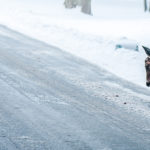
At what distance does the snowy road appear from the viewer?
673 cm

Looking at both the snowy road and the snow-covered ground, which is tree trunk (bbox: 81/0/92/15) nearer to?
the snow-covered ground

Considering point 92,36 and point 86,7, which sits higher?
point 92,36

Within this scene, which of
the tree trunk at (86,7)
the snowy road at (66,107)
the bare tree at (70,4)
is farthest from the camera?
the bare tree at (70,4)

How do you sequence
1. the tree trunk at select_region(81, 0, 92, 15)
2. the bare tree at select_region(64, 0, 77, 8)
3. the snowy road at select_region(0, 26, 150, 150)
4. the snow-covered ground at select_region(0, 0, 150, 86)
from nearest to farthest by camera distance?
the snowy road at select_region(0, 26, 150, 150) < the snow-covered ground at select_region(0, 0, 150, 86) < the tree trunk at select_region(81, 0, 92, 15) < the bare tree at select_region(64, 0, 77, 8)

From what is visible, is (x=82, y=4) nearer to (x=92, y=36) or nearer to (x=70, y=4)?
(x=70, y=4)

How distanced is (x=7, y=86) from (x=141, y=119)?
2593 millimetres

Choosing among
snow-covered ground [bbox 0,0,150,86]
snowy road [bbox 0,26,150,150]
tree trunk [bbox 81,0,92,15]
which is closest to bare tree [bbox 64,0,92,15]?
tree trunk [bbox 81,0,92,15]

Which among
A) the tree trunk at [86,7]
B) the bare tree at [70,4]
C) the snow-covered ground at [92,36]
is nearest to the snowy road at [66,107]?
the snow-covered ground at [92,36]

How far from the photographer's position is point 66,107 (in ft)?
27.4

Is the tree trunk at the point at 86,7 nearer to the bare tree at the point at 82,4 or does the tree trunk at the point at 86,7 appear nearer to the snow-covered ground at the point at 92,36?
the bare tree at the point at 82,4

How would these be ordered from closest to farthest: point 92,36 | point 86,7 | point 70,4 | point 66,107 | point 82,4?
point 66,107 < point 92,36 < point 86,7 < point 82,4 < point 70,4

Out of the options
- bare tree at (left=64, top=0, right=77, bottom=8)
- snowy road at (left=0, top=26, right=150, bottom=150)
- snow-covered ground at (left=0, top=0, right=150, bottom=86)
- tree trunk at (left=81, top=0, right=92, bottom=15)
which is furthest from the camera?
bare tree at (left=64, top=0, right=77, bottom=8)

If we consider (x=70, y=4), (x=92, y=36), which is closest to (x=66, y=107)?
(x=92, y=36)

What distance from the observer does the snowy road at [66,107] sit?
6.73m
